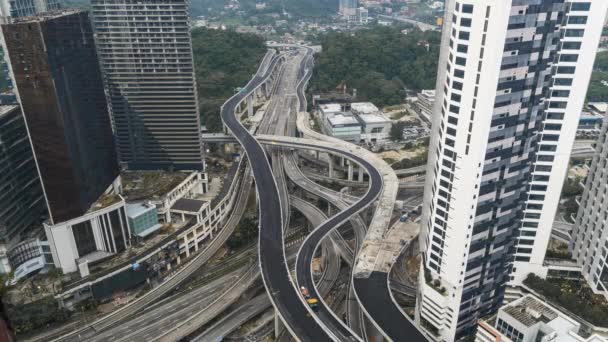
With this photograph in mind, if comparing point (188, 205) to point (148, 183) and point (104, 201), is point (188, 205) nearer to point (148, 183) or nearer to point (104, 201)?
point (148, 183)

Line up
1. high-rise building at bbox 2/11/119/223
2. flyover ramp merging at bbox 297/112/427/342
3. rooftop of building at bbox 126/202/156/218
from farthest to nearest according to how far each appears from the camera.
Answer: rooftop of building at bbox 126/202/156/218, high-rise building at bbox 2/11/119/223, flyover ramp merging at bbox 297/112/427/342

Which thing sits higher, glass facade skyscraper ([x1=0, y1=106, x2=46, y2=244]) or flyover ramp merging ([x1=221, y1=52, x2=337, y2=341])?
glass facade skyscraper ([x1=0, y1=106, x2=46, y2=244])

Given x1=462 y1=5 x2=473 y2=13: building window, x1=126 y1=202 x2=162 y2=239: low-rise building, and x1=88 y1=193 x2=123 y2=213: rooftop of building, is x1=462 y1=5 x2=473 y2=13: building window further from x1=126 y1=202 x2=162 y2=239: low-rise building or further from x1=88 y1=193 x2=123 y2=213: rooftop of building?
x1=126 y1=202 x2=162 y2=239: low-rise building

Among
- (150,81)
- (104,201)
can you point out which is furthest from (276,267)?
(150,81)

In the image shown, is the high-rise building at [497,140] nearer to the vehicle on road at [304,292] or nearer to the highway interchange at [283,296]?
the highway interchange at [283,296]

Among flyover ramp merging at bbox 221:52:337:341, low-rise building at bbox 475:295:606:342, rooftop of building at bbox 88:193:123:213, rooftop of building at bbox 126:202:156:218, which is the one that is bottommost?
flyover ramp merging at bbox 221:52:337:341

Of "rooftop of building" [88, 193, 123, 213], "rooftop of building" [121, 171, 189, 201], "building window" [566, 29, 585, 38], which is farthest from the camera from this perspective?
"rooftop of building" [121, 171, 189, 201]

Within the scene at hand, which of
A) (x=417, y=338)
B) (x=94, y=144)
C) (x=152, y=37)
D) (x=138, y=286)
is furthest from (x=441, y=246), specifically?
(x=152, y=37)

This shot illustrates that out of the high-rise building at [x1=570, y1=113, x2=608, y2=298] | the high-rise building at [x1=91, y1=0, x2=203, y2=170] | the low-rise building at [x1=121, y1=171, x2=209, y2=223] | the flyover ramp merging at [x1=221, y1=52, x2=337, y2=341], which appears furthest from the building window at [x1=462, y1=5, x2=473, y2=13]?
the low-rise building at [x1=121, y1=171, x2=209, y2=223]

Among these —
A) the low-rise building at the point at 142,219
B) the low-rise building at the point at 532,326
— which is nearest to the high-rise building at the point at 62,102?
the low-rise building at the point at 142,219
